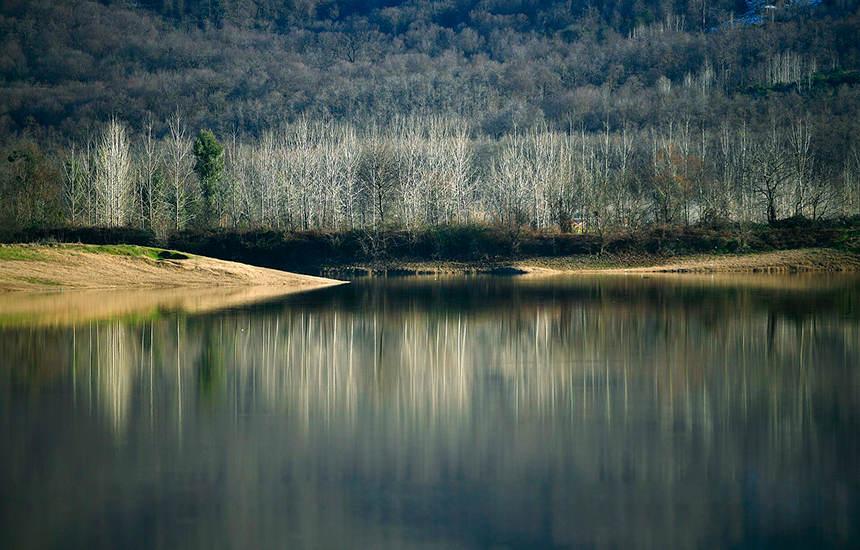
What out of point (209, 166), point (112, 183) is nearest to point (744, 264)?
point (209, 166)

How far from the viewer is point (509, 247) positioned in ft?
215

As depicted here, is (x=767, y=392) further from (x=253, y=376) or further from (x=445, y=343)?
(x=253, y=376)

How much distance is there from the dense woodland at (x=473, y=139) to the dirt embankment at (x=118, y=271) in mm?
18314

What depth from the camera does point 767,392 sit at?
14547 mm

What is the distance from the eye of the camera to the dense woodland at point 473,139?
249 feet

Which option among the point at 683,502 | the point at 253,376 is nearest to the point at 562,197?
the point at 253,376

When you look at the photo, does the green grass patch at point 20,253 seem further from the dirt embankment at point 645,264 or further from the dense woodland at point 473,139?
the dirt embankment at point 645,264

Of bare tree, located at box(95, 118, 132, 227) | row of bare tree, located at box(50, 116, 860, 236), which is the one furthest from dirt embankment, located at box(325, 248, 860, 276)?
bare tree, located at box(95, 118, 132, 227)

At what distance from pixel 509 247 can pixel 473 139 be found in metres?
74.3

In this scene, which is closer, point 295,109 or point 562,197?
point 562,197

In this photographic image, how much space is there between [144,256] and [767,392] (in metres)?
42.8

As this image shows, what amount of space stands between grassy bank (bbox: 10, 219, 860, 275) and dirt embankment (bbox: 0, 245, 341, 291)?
12.9 meters

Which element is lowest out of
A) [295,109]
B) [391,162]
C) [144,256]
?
[144,256]

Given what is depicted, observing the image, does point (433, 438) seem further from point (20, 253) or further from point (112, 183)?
point (112, 183)
